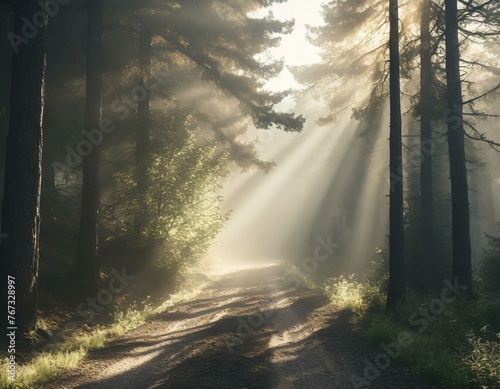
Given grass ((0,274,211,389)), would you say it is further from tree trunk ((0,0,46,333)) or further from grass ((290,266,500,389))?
grass ((290,266,500,389))

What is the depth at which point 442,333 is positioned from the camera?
8.92m

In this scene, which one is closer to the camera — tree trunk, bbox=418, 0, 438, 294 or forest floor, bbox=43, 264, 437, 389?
forest floor, bbox=43, 264, 437, 389

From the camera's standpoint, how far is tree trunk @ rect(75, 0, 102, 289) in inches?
471

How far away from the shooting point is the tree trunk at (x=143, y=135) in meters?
14.8

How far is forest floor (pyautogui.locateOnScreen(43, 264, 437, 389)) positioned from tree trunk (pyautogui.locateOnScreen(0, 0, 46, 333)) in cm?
208

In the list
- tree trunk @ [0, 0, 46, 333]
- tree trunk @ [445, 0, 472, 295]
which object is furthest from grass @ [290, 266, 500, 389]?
tree trunk @ [0, 0, 46, 333]

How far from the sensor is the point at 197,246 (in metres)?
17.1

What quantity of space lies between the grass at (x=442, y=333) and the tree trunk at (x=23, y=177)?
7.91 metres

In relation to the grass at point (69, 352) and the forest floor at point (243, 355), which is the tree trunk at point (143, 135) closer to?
the grass at point (69, 352)

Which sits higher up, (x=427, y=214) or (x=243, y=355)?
(x=427, y=214)

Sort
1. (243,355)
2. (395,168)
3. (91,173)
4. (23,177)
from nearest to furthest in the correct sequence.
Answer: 1. (23,177)
2. (243,355)
3. (395,168)
4. (91,173)

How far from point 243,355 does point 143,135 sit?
10.4m

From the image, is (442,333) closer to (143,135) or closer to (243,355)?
(243,355)

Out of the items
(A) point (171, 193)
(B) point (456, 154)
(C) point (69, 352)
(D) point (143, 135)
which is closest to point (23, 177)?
(C) point (69, 352)
